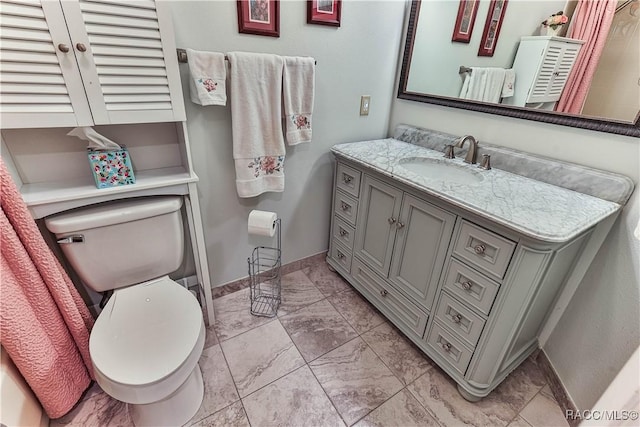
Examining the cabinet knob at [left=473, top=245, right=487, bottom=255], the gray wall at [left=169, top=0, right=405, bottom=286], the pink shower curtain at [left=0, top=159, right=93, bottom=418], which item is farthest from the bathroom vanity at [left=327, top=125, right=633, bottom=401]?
the pink shower curtain at [left=0, top=159, right=93, bottom=418]

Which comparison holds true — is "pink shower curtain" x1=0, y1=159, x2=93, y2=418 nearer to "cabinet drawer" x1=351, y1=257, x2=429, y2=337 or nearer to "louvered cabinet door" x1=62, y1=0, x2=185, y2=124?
"louvered cabinet door" x1=62, y1=0, x2=185, y2=124

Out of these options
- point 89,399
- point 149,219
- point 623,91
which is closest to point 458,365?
point 623,91

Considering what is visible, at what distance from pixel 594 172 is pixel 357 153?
0.96m

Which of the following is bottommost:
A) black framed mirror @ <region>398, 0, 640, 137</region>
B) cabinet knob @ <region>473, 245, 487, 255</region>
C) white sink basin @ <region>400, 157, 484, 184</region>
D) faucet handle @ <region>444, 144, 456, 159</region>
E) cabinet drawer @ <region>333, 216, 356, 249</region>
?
cabinet drawer @ <region>333, 216, 356, 249</region>

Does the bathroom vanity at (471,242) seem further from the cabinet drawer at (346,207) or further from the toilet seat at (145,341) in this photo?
the toilet seat at (145,341)

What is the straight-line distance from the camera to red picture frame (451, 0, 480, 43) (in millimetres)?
1471

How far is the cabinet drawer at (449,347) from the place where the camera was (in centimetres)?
125

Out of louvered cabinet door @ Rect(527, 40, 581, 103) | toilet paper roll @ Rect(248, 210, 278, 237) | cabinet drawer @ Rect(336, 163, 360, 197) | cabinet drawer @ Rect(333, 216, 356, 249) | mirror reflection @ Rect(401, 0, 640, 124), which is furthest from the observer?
cabinet drawer @ Rect(333, 216, 356, 249)

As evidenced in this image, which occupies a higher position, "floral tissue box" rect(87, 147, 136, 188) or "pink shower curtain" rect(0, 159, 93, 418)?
"floral tissue box" rect(87, 147, 136, 188)

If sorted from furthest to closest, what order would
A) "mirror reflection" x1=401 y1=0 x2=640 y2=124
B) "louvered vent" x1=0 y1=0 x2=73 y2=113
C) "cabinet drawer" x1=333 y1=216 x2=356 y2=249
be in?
"cabinet drawer" x1=333 y1=216 x2=356 y2=249 < "mirror reflection" x1=401 y1=0 x2=640 y2=124 < "louvered vent" x1=0 y1=0 x2=73 y2=113

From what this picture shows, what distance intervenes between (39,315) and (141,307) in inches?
11.7

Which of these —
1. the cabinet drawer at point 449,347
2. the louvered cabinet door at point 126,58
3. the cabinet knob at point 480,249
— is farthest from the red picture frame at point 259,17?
the cabinet drawer at point 449,347

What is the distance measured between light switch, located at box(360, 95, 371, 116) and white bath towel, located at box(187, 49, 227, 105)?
834 mm

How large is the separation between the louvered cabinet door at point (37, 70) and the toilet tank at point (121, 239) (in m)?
0.33
